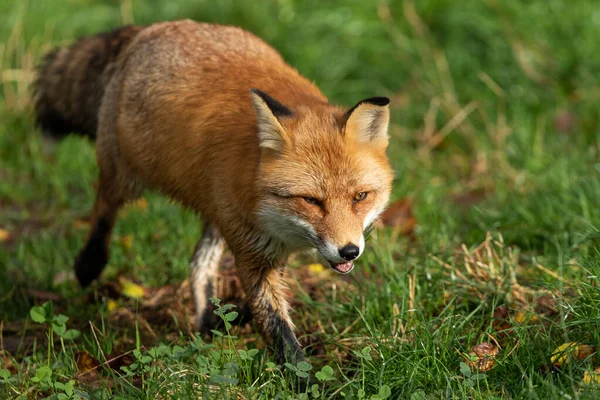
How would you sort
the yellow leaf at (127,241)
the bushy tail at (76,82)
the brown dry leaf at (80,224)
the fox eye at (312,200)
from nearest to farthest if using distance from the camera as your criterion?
the fox eye at (312,200) < the bushy tail at (76,82) < the yellow leaf at (127,241) < the brown dry leaf at (80,224)

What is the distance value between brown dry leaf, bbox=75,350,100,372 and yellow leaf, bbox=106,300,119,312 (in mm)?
780

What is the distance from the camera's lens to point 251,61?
517cm

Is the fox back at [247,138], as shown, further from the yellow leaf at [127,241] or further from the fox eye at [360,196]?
the yellow leaf at [127,241]

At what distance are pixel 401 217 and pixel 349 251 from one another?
2772 mm

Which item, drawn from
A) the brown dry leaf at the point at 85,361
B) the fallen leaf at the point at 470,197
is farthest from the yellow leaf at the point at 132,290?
the fallen leaf at the point at 470,197

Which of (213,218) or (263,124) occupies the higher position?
(263,124)

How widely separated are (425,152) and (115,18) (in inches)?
169

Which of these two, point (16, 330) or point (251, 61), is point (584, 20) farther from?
point (16, 330)

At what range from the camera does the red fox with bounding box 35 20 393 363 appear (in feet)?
13.9

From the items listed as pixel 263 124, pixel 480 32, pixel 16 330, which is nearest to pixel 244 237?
pixel 263 124

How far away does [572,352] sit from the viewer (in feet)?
12.7

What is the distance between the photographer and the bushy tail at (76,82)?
5.97 metres

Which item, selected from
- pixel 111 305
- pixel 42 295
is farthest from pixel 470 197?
pixel 42 295

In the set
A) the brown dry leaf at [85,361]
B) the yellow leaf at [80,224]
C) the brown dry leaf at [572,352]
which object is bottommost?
the yellow leaf at [80,224]
